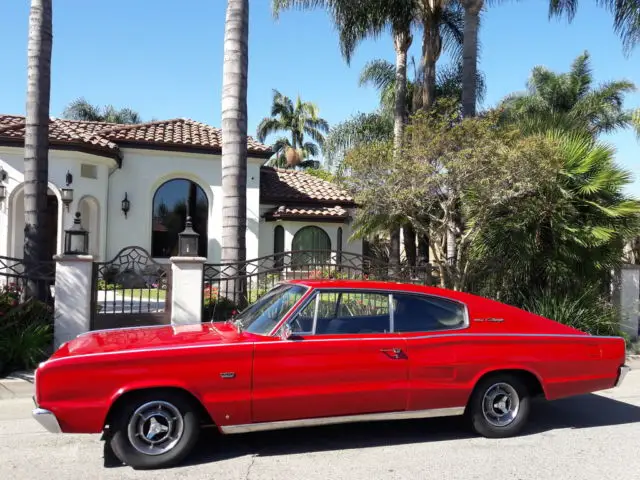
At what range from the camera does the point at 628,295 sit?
1040cm

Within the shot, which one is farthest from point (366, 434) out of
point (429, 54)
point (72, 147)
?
point (429, 54)

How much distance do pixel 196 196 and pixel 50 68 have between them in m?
9.20

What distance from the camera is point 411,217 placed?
31.7 ft

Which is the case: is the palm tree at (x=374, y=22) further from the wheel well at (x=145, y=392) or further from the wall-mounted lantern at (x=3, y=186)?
the wheel well at (x=145, y=392)

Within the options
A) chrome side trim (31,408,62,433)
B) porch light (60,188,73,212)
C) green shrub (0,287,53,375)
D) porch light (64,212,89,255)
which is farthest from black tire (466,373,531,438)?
porch light (60,188,73,212)

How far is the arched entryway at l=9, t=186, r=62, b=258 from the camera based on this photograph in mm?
15742

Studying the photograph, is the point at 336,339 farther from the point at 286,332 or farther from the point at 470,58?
the point at 470,58

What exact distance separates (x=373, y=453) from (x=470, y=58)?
1144cm

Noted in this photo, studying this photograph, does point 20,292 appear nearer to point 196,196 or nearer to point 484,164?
point 484,164

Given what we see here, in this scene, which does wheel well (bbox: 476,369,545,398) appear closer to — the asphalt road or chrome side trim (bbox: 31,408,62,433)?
the asphalt road

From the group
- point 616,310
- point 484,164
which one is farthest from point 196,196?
point 616,310

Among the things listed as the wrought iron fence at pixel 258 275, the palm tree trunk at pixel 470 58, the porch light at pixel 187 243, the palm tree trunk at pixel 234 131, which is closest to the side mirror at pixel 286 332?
the wrought iron fence at pixel 258 275

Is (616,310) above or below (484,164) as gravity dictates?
below

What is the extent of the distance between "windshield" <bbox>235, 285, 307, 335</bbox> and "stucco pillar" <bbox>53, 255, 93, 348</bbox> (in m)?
3.41
